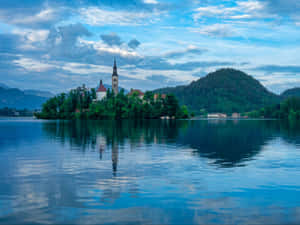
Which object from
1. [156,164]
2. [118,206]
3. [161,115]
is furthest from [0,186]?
[161,115]

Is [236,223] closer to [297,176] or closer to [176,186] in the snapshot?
[176,186]

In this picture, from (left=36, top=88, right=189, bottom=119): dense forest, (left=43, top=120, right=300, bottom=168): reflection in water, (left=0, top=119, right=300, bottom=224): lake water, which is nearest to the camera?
(left=0, top=119, right=300, bottom=224): lake water

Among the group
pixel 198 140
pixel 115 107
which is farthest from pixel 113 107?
pixel 198 140

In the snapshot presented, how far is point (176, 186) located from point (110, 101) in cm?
17009

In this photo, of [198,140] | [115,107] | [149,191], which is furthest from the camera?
[115,107]

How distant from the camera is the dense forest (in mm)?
178750

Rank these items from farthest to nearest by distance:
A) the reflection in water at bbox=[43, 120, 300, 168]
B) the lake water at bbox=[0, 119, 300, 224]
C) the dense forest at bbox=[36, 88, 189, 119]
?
the dense forest at bbox=[36, 88, 189, 119] → the reflection in water at bbox=[43, 120, 300, 168] → the lake water at bbox=[0, 119, 300, 224]

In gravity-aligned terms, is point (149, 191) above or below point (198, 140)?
below

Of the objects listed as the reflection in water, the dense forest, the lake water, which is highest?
the dense forest

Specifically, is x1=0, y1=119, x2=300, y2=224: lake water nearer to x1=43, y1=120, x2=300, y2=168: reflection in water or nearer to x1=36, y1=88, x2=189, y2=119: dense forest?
x1=43, y1=120, x2=300, y2=168: reflection in water

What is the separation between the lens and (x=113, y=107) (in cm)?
18050

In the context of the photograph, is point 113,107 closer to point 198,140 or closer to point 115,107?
point 115,107

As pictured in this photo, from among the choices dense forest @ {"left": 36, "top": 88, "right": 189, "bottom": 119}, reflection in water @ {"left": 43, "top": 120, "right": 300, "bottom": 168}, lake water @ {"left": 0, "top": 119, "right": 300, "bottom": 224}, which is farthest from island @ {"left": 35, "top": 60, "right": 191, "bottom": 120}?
lake water @ {"left": 0, "top": 119, "right": 300, "bottom": 224}

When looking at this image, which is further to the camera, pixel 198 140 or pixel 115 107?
pixel 115 107
